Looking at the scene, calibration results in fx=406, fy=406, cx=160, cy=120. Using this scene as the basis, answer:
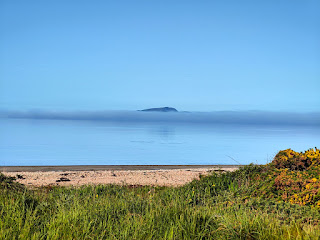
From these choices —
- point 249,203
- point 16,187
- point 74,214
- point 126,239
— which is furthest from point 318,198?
point 16,187

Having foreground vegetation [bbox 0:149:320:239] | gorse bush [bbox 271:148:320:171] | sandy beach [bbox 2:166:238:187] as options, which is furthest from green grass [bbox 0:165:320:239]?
sandy beach [bbox 2:166:238:187]

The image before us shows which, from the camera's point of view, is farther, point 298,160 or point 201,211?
point 298,160

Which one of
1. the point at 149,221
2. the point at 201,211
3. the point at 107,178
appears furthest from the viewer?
the point at 107,178

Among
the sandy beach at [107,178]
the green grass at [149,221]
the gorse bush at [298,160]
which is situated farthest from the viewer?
the sandy beach at [107,178]

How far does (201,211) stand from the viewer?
6.80m

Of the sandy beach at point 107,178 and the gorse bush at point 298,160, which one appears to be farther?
the sandy beach at point 107,178

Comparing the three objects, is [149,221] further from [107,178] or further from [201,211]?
[107,178]

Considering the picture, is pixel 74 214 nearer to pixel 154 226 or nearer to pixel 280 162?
pixel 154 226

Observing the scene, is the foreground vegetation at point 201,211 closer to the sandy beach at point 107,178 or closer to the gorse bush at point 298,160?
the gorse bush at point 298,160

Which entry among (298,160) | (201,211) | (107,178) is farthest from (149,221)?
(107,178)

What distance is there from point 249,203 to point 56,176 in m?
8.32

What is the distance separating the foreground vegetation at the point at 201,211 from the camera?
19.2ft

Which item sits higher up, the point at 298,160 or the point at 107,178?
the point at 298,160

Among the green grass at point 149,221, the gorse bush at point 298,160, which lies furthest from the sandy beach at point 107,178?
the green grass at point 149,221
